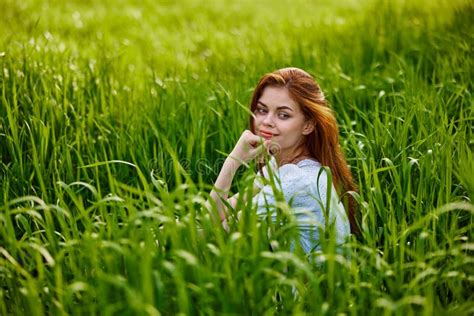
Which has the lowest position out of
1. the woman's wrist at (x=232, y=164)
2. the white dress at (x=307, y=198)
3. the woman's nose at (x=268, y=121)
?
the white dress at (x=307, y=198)

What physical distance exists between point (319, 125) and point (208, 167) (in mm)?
679

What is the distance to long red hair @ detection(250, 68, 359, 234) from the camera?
3166 millimetres

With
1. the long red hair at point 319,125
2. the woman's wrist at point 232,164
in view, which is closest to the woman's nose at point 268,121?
the long red hair at point 319,125

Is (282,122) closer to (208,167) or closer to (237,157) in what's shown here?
(237,157)

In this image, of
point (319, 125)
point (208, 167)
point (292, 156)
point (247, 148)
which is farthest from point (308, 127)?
point (208, 167)

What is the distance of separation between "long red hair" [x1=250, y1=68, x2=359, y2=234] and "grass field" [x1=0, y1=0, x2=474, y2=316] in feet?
0.39

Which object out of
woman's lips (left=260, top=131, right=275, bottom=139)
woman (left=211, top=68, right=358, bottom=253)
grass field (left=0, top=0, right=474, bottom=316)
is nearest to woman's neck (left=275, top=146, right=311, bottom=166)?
woman (left=211, top=68, right=358, bottom=253)

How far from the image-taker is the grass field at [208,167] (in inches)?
92.6

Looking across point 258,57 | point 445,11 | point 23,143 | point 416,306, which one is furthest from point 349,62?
point 416,306

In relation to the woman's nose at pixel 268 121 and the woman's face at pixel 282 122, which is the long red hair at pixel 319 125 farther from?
the woman's nose at pixel 268 121

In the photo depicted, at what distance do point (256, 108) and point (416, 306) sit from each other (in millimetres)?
1205

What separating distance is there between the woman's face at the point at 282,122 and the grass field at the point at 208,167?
0.94 ft

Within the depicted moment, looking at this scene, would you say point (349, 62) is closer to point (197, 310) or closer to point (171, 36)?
point (171, 36)

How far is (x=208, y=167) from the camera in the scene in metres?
3.58
